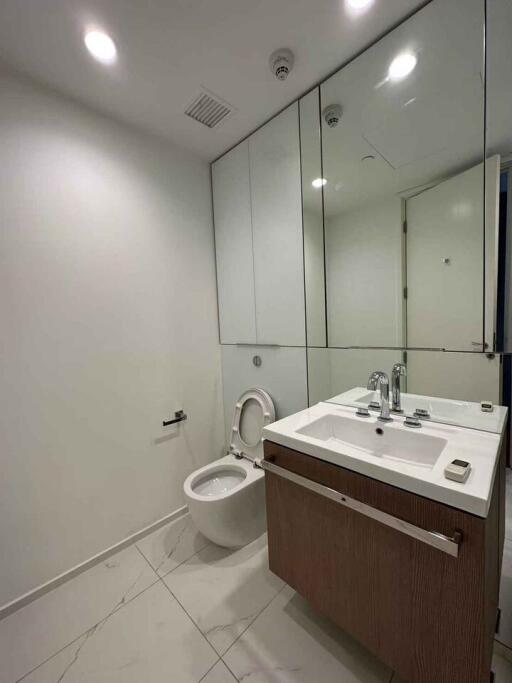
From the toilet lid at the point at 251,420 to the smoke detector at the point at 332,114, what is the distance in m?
1.57

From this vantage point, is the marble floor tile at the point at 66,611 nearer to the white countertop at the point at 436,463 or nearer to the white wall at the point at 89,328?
the white wall at the point at 89,328

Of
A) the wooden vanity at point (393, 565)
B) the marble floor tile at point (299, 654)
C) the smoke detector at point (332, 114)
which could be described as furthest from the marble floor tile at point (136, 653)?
the smoke detector at point (332, 114)

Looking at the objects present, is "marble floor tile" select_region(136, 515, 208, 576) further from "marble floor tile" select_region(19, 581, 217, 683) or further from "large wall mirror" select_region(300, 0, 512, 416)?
"large wall mirror" select_region(300, 0, 512, 416)

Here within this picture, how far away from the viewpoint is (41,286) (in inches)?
53.9

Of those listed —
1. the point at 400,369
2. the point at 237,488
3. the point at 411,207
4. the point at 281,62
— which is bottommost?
the point at 237,488

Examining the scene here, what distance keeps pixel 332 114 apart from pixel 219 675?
2519 millimetres

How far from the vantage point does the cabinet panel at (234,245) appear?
6.09 feet

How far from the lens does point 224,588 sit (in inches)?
54.1

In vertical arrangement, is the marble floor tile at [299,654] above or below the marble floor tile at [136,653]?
above

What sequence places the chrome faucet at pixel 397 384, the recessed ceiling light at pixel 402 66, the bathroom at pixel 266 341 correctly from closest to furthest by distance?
1. the bathroom at pixel 266 341
2. the recessed ceiling light at pixel 402 66
3. the chrome faucet at pixel 397 384

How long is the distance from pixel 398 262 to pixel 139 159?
1622 millimetres

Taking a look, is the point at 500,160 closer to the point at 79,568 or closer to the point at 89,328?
the point at 89,328

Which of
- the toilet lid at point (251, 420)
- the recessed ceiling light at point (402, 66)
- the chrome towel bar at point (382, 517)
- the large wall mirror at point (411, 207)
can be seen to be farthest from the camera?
the toilet lid at point (251, 420)

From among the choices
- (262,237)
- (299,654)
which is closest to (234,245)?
(262,237)
